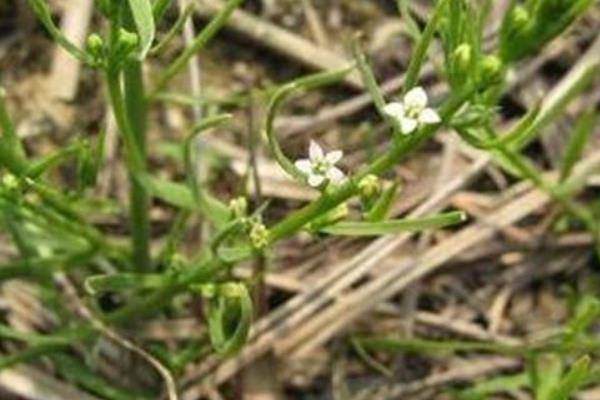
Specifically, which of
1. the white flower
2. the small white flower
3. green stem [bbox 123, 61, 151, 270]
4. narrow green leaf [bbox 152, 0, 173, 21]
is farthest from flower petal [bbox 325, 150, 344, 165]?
green stem [bbox 123, 61, 151, 270]

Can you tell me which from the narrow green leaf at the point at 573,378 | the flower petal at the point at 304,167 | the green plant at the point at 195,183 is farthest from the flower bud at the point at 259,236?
the narrow green leaf at the point at 573,378

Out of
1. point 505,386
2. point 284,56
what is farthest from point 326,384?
point 284,56

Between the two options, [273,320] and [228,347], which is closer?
[228,347]

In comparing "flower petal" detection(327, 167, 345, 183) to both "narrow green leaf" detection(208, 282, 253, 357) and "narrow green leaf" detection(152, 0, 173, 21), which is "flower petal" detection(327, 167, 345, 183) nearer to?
"narrow green leaf" detection(208, 282, 253, 357)

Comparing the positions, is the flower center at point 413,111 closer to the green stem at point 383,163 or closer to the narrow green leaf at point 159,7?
the green stem at point 383,163

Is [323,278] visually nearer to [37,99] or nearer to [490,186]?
[490,186]

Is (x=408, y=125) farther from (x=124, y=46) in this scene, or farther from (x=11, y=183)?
(x=11, y=183)

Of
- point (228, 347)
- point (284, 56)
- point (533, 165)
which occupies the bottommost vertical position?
point (228, 347)
